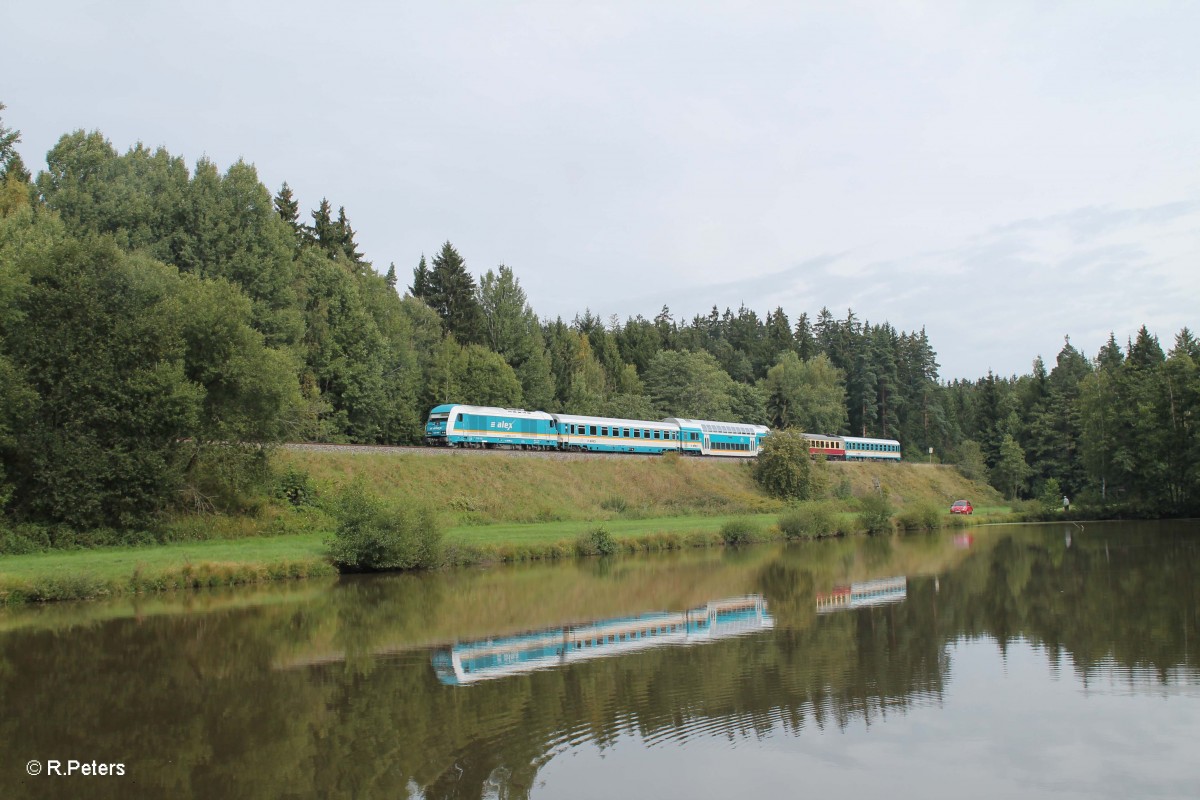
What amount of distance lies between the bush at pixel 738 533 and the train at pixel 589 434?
1656 cm

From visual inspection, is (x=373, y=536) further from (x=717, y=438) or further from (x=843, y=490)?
(x=843, y=490)

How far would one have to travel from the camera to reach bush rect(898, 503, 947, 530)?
56.6 metres

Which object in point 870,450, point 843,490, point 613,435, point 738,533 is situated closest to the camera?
point 738,533

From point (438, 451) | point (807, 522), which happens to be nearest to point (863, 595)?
point (807, 522)

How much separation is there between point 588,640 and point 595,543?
18.6 m

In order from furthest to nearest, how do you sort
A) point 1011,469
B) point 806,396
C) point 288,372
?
point 806,396 < point 1011,469 < point 288,372

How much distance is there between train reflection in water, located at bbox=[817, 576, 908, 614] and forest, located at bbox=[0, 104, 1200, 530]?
950 inches

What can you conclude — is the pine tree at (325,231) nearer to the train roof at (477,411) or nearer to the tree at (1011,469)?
the train roof at (477,411)

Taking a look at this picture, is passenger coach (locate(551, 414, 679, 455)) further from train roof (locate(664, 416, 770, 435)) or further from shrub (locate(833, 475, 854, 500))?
shrub (locate(833, 475, 854, 500))

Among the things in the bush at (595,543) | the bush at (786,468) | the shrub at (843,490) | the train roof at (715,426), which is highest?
the train roof at (715,426)

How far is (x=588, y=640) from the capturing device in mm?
19438

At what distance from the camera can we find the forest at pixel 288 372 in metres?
31.9

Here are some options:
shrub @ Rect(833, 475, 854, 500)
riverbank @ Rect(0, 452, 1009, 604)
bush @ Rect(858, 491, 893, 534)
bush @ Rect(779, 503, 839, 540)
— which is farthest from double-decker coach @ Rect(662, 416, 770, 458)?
bush @ Rect(779, 503, 839, 540)

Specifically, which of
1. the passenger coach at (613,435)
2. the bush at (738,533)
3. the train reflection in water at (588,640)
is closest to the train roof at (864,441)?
the passenger coach at (613,435)
